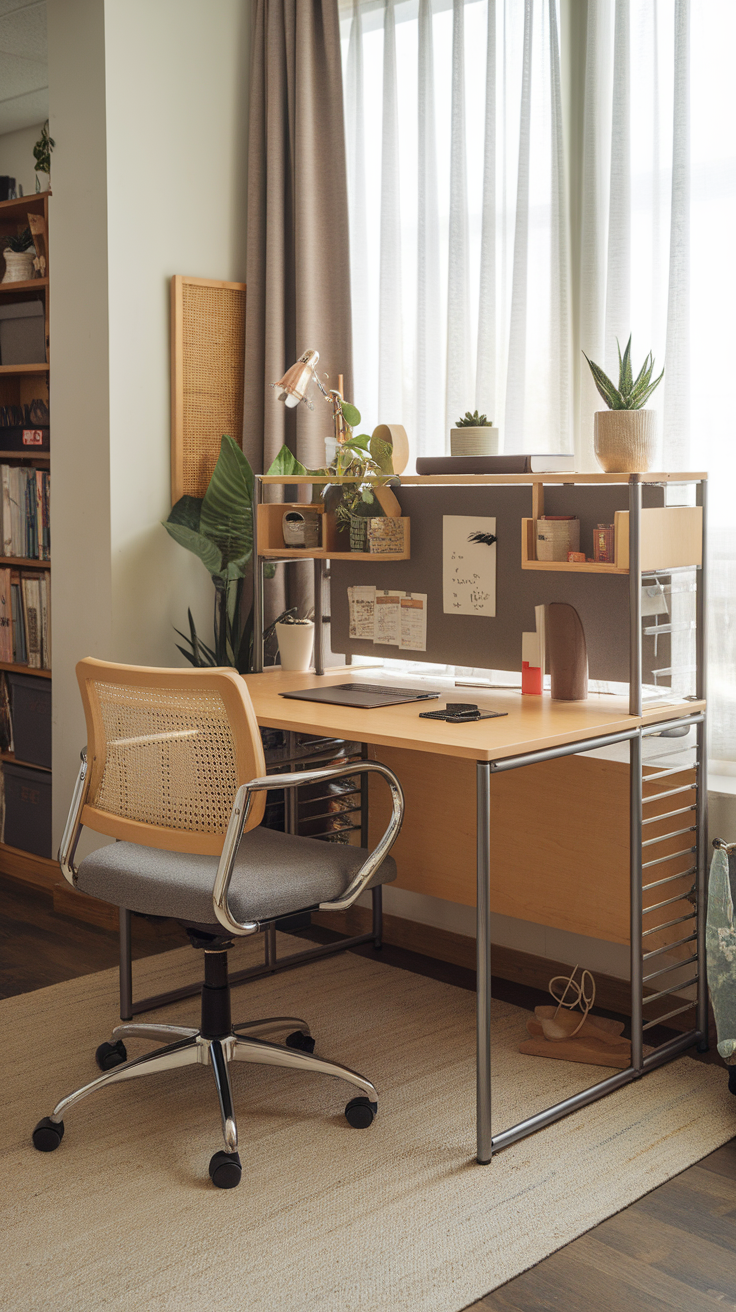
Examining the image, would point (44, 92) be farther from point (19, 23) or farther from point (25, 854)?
point (25, 854)

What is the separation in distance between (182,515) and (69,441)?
0.39 m

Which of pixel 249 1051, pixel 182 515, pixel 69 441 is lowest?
pixel 249 1051

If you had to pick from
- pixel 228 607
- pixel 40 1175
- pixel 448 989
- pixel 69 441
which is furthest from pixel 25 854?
pixel 40 1175

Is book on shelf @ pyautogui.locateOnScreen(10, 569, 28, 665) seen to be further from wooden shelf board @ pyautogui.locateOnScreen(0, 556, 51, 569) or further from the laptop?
the laptop

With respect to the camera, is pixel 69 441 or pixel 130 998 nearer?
pixel 130 998

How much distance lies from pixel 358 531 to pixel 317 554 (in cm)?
13

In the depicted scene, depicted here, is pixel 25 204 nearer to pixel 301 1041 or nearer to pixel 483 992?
pixel 301 1041

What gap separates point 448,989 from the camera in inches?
112

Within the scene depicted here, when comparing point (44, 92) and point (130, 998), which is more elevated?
point (44, 92)

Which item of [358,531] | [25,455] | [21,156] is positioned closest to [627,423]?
[358,531]

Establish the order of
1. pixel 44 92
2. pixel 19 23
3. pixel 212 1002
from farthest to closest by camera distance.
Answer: pixel 44 92
pixel 19 23
pixel 212 1002

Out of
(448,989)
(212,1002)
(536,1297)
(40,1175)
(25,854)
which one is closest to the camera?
(536,1297)

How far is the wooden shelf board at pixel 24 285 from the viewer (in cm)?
343

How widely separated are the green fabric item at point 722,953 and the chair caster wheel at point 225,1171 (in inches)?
36.4
